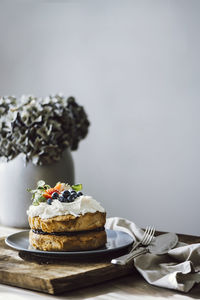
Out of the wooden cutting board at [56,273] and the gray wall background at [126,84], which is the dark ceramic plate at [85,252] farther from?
the gray wall background at [126,84]

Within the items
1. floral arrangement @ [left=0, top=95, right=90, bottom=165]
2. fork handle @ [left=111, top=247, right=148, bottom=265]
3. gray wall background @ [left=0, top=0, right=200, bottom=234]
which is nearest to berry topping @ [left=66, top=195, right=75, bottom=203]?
fork handle @ [left=111, top=247, right=148, bottom=265]

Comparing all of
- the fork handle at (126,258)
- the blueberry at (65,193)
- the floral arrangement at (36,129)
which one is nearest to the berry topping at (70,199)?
the blueberry at (65,193)

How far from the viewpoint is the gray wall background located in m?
2.43

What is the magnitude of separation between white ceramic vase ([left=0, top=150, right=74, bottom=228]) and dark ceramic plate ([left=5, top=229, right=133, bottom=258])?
0.39 meters

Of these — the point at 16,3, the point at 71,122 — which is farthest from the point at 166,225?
the point at 16,3

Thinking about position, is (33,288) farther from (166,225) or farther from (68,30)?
(68,30)

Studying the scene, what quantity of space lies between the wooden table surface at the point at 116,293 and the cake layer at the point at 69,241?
0.19m

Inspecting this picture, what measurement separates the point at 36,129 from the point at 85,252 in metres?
0.81

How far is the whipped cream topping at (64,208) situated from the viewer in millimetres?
1385

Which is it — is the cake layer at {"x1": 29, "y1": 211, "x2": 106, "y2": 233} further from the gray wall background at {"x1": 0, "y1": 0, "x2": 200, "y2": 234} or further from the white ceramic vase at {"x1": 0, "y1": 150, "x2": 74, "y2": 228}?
the gray wall background at {"x1": 0, "y1": 0, "x2": 200, "y2": 234}

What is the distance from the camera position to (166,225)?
2562 millimetres

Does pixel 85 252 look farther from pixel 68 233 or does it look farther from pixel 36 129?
pixel 36 129

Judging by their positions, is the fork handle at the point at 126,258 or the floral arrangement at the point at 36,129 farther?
the floral arrangement at the point at 36,129

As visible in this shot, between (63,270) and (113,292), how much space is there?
0.15 meters
